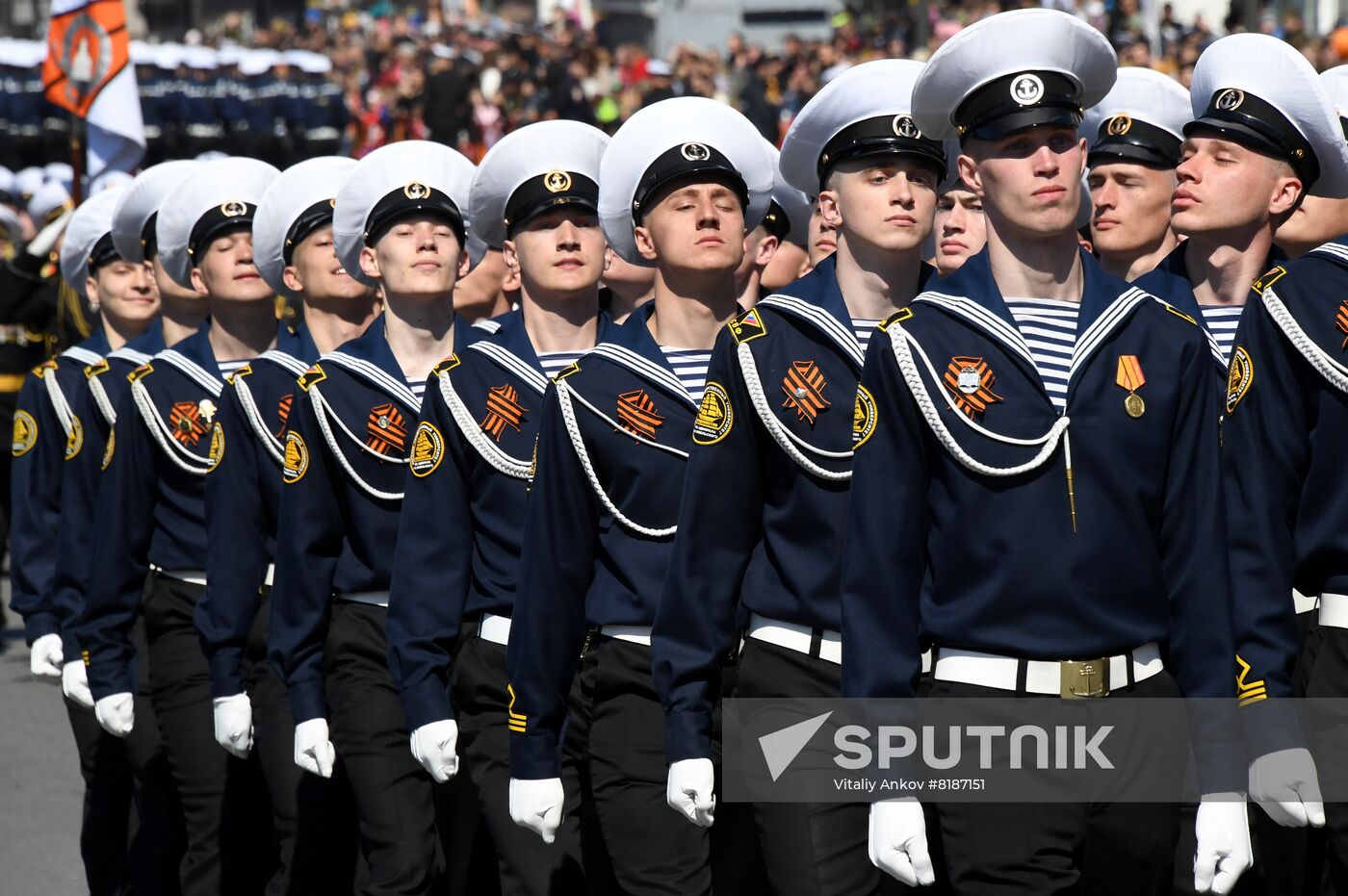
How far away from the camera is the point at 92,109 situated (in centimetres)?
1262

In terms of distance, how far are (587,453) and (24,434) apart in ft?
14.0

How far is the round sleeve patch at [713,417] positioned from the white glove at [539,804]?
2.84 ft

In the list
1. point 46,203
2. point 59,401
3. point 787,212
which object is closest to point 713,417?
point 787,212

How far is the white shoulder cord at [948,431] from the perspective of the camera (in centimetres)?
380

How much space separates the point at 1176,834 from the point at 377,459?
281 centimetres

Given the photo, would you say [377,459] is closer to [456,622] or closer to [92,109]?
[456,622]

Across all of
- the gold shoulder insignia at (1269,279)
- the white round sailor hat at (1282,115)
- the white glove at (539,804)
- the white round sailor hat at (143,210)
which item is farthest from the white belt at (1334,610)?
the white round sailor hat at (143,210)

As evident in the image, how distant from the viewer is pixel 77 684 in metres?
7.29

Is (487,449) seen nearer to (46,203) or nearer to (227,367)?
(227,367)

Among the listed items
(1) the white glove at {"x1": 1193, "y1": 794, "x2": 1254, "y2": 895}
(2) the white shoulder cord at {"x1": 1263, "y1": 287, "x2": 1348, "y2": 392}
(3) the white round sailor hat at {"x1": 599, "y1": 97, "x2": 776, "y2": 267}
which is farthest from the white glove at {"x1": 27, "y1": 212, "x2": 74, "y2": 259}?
(1) the white glove at {"x1": 1193, "y1": 794, "x2": 1254, "y2": 895}

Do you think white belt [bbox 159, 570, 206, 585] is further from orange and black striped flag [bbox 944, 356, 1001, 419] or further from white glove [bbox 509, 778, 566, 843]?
orange and black striped flag [bbox 944, 356, 1001, 419]

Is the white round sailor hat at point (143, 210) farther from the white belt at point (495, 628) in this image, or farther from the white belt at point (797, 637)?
the white belt at point (797, 637)

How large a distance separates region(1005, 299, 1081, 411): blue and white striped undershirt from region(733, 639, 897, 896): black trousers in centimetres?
83

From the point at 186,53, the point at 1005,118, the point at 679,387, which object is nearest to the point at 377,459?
the point at 679,387
